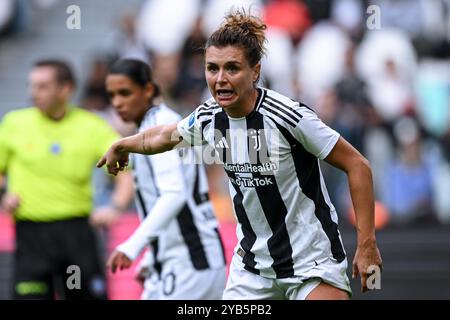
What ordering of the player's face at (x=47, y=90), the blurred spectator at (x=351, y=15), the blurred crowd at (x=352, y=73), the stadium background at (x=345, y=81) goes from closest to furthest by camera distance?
the player's face at (x=47, y=90) < the stadium background at (x=345, y=81) < the blurred crowd at (x=352, y=73) < the blurred spectator at (x=351, y=15)

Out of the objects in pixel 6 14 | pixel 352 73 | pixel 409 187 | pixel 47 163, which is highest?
pixel 6 14

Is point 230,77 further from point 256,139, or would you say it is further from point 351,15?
point 351,15

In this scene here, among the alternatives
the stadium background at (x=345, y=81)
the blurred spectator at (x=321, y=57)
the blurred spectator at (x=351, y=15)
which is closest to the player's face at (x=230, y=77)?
the stadium background at (x=345, y=81)

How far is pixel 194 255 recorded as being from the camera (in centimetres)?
696

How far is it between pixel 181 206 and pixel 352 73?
626cm

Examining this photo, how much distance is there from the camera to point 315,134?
17.7 feet

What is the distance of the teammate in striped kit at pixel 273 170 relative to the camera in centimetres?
542

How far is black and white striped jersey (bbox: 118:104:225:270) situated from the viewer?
22.5 feet

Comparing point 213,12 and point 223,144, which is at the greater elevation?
point 213,12

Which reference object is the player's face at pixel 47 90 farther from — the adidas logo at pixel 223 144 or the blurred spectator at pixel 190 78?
the blurred spectator at pixel 190 78

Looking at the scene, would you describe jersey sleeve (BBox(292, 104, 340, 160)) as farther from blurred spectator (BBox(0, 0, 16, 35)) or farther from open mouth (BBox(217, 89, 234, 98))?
blurred spectator (BBox(0, 0, 16, 35))

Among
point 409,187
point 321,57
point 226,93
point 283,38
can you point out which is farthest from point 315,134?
point 283,38

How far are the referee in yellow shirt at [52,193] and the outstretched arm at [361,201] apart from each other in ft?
10.5

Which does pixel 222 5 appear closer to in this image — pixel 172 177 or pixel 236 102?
pixel 172 177
